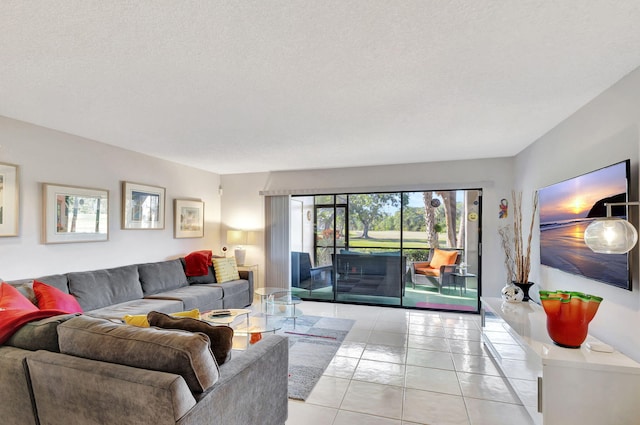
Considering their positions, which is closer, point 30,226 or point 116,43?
point 116,43

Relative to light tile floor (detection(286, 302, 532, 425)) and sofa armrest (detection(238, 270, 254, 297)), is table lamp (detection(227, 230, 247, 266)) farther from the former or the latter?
light tile floor (detection(286, 302, 532, 425))

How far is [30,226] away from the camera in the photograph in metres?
3.17

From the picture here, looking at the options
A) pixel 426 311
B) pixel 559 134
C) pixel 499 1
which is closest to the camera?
pixel 499 1

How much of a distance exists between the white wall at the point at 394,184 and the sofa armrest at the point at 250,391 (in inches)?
147

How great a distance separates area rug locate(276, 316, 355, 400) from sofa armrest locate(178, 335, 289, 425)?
0.68 meters

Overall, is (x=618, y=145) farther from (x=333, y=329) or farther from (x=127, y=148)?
(x=127, y=148)

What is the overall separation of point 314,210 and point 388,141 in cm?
239

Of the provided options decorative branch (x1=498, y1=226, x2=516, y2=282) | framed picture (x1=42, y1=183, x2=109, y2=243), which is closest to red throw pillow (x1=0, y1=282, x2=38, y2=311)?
framed picture (x1=42, y1=183, x2=109, y2=243)

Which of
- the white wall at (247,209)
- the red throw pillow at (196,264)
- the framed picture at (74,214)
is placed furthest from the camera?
the white wall at (247,209)

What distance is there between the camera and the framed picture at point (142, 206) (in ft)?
13.7

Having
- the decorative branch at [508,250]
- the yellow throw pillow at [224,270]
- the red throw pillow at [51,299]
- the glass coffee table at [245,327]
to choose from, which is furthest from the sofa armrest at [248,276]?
the decorative branch at [508,250]

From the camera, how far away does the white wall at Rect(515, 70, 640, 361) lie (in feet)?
6.52

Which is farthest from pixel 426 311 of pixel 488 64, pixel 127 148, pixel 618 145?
pixel 127 148

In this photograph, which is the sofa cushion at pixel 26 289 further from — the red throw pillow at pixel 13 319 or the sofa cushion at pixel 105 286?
the red throw pillow at pixel 13 319
